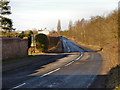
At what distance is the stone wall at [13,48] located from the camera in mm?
18241

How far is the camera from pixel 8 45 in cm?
1897

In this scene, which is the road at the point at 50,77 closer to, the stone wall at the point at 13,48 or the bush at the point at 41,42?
the stone wall at the point at 13,48

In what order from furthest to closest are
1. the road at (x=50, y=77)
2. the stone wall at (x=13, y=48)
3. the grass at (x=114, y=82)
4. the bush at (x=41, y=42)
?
the bush at (x=41, y=42) < the stone wall at (x=13, y=48) < the road at (x=50, y=77) < the grass at (x=114, y=82)

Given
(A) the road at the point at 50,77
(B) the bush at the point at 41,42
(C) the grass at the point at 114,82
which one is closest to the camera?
(C) the grass at the point at 114,82

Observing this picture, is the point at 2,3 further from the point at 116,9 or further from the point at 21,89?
the point at 21,89

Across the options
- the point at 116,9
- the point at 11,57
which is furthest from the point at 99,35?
the point at 11,57

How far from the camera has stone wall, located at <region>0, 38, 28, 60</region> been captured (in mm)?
18241

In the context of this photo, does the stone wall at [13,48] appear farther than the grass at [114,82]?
Yes

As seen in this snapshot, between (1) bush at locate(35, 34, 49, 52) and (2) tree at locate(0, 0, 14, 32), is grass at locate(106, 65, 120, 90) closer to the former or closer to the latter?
(1) bush at locate(35, 34, 49, 52)

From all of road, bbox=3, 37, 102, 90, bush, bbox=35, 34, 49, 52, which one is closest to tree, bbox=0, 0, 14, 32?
bush, bbox=35, 34, 49, 52

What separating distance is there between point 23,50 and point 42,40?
25.2 ft

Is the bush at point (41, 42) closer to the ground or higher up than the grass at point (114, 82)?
higher up

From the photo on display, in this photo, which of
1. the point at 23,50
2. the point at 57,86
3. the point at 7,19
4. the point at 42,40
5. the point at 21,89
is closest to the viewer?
the point at 21,89

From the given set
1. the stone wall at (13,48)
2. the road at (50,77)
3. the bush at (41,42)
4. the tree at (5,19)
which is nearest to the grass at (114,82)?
the road at (50,77)
